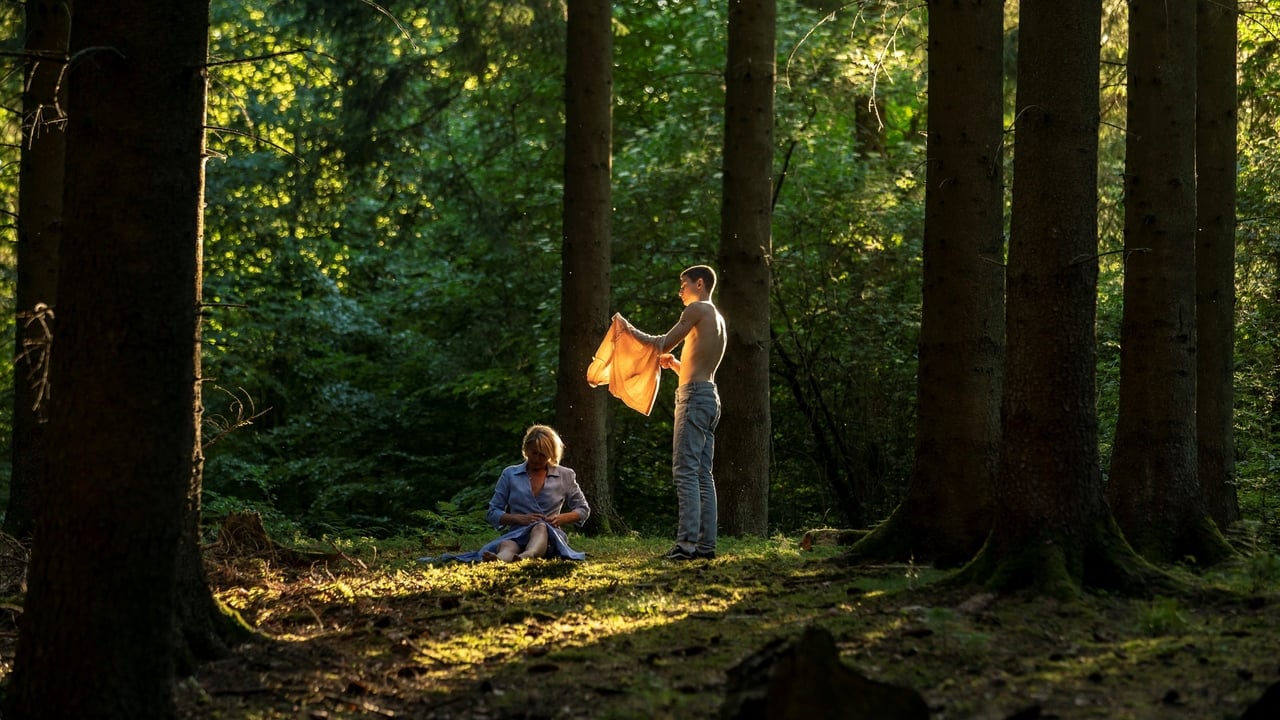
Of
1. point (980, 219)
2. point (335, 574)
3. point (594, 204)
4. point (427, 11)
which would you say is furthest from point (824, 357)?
point (335, 574)

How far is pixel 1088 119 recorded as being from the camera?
22.3ft

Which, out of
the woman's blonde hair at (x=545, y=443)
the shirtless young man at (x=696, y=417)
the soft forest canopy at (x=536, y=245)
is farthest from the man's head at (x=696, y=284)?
the soft forest canopy at (x=536, y=245)

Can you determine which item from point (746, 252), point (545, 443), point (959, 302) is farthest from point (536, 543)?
point (746, 252)

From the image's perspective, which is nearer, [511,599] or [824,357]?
[511,599]

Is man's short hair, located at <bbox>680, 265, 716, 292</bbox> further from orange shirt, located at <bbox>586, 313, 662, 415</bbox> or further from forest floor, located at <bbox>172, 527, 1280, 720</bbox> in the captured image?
forest floor, located at <bbox>172, 527, 1280, 720</bbox>

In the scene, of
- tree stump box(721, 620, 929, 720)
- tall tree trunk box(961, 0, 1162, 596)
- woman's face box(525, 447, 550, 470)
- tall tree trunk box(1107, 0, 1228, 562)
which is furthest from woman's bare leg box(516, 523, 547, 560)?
tree stump box(721, 620, 929, 720)

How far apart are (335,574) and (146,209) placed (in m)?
4.75

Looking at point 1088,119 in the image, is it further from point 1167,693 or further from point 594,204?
point 594,204

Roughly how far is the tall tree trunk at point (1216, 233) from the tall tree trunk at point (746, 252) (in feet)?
14.1

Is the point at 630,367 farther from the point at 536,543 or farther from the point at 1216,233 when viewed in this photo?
the point at 1216,233

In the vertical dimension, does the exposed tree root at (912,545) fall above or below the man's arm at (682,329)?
below

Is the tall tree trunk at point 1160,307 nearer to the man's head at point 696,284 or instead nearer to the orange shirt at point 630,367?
the man's head at point 696,284

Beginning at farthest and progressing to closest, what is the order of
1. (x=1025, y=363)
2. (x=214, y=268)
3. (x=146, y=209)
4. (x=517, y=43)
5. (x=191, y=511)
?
(x=214, y=268) < (x=517, y=43) < (x=1025, y=363) < (x=191, y=511) < (x=146, y=209)

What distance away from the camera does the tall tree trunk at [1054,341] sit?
21.6 feet
